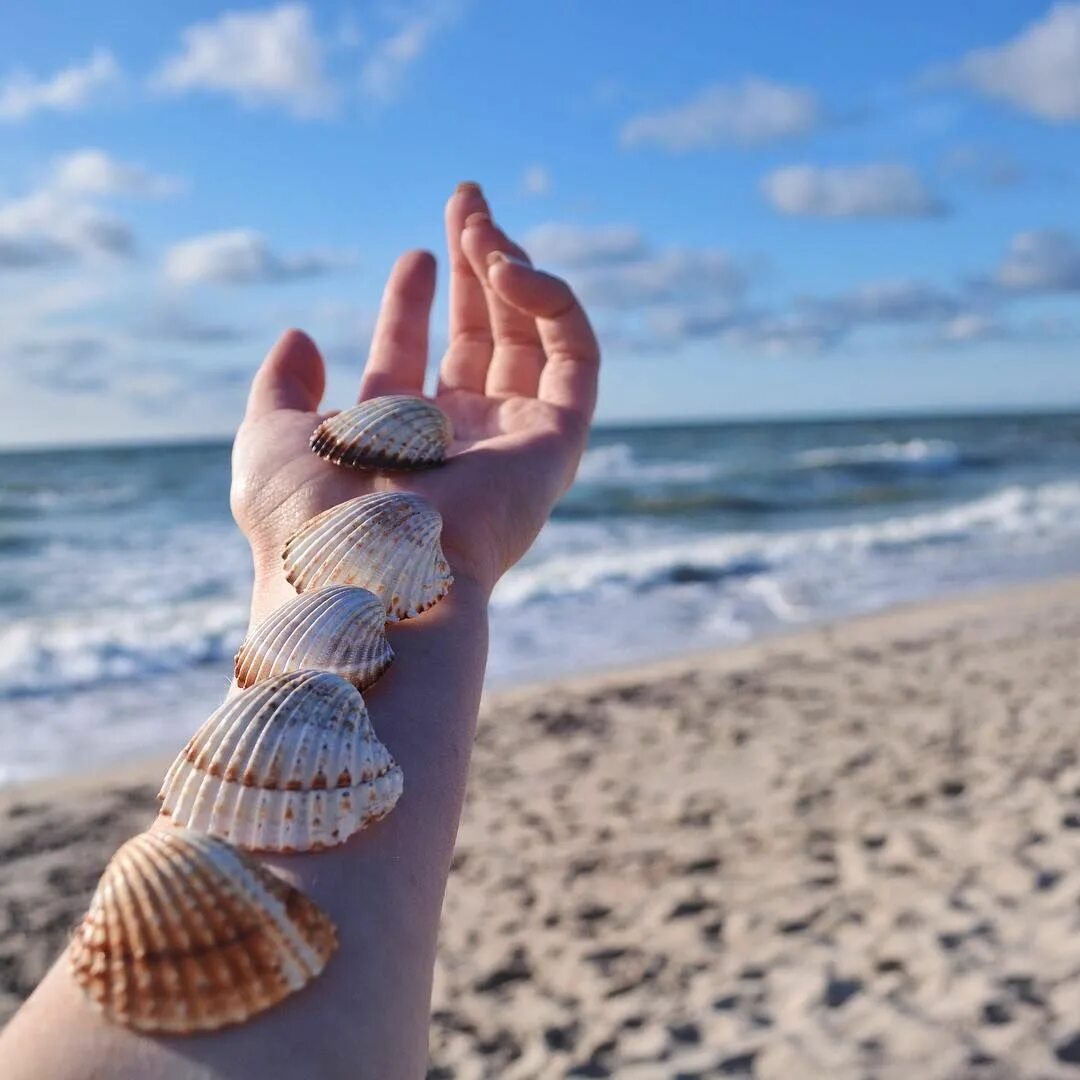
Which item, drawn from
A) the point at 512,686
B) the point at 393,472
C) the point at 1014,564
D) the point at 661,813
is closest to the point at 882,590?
the point at 1014,564

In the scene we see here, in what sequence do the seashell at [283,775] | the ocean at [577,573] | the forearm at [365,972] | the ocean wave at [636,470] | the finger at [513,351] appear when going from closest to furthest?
1. the forearm at [365,972]
2. the seashell at [283,775]
3. the finger at [513,351]
4. the ocean at [577,573]
5. the ocean wave at [636,470]

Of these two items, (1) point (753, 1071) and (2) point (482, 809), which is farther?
(2) point (482, 809)

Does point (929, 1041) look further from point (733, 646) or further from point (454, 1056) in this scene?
point (733, 646)

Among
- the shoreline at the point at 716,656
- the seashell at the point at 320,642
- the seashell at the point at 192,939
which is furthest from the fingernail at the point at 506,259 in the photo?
the shoreline at the point at 716,656

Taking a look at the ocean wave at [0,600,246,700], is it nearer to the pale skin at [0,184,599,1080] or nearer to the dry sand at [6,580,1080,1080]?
the dry sand at [6,580,1080,1080]

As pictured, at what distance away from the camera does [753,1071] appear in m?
3.30

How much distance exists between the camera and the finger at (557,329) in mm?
3236

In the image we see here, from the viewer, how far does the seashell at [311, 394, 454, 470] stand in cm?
287

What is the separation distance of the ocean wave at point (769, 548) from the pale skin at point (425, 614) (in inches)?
297

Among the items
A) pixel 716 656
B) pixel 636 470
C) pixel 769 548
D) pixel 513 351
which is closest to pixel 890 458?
pixel 636 470

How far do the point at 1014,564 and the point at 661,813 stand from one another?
9520mm

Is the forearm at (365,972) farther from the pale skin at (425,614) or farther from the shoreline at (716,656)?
the shoreline at (716,656)

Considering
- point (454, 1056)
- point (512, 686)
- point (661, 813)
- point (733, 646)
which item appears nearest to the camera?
point (454, 1056)

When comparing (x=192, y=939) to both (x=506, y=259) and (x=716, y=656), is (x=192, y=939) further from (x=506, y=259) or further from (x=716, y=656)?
(x=716, y=656)
